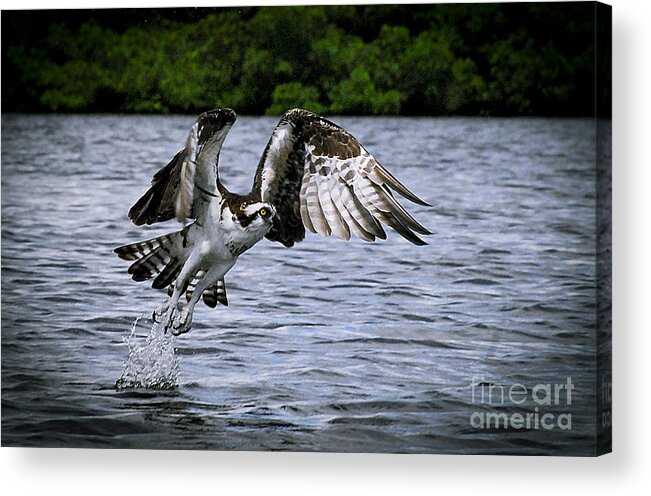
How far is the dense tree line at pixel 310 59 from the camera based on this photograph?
618 cm

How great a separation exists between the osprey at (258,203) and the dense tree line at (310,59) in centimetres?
17

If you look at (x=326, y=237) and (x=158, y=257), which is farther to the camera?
(x=158, y=257)

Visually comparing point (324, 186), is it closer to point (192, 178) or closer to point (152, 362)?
point (192, 178)

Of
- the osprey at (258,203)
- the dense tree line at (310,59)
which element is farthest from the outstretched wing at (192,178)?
the dense tree line at (310,59)

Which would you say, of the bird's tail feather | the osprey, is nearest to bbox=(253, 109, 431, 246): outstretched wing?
the osprey

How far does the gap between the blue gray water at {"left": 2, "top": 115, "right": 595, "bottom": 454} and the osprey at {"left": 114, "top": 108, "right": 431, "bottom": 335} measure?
0.06m

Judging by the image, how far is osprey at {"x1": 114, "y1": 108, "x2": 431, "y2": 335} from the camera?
250 inches

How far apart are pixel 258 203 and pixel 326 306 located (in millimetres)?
547

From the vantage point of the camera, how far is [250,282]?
255 inches

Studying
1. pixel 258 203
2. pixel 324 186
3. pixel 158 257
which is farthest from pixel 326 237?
pixel 158 257

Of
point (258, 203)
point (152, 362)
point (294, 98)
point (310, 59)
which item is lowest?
point (152, 362)

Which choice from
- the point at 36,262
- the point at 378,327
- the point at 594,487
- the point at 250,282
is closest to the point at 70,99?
the point at 36,262

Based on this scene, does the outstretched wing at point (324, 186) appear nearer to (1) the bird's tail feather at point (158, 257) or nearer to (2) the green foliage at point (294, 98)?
(2) the green foliage at point (294, 98)

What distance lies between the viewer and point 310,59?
6426 millimetres
